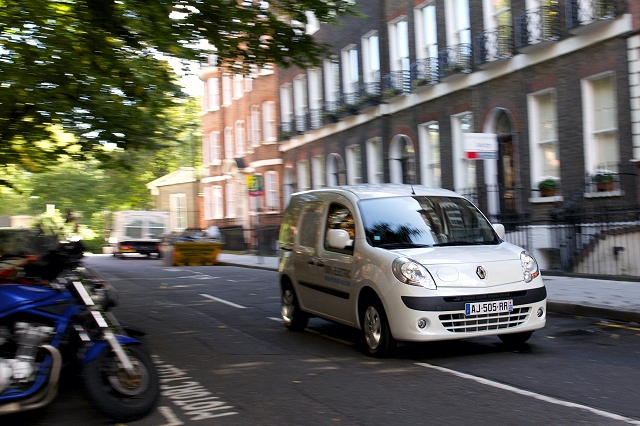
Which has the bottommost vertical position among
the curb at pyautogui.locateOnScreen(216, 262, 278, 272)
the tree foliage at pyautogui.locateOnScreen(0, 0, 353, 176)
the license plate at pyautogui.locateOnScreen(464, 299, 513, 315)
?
the curb at pyautogui.locateOnScreen(216, 262, 278, 272)

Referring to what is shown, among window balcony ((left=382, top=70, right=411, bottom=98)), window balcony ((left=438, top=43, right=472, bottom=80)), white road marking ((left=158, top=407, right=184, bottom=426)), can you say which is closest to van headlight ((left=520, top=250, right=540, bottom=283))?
white road marking ((left=158, top=407, right=184, bottom=426))

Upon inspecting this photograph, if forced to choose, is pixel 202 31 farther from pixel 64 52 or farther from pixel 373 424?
pixel 373 424

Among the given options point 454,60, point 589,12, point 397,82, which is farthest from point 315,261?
point 397,82

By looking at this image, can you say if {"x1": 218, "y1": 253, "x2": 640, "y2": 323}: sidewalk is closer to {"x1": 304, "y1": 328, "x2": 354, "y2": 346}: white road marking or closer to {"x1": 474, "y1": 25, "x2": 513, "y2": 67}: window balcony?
{"x1": 304, "y1": 328, "x2": 354, "y2": 346}: white road marking

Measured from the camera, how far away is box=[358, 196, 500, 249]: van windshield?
8.76m

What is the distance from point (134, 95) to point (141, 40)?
100 cm

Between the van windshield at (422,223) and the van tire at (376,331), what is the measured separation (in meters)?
0.73

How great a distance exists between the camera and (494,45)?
21125 millimetres

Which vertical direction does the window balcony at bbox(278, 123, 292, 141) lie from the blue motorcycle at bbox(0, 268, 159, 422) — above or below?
above

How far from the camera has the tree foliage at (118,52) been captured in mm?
11031

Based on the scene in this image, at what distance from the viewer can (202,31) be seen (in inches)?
454

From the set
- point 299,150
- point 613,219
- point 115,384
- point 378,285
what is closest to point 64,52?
point 378,285

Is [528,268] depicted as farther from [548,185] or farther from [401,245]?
[548,185]

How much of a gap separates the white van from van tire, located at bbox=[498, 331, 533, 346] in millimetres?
11
